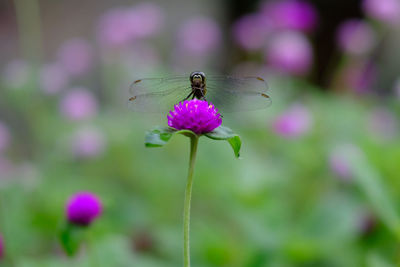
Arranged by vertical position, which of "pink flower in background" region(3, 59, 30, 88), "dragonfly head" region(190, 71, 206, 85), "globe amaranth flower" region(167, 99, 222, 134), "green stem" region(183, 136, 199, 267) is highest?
"pink flower in background" region(3, 59, 30, 88)

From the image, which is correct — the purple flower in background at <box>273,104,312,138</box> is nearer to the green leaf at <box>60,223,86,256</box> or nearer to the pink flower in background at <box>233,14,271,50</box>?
the pink flower in background at <box>233,14,271,50</box>

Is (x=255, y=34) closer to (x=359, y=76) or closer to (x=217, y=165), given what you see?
(x=359, y=76)

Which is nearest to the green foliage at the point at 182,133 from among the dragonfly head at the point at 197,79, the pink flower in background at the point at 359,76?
the dragonfly head at the point at 197,79

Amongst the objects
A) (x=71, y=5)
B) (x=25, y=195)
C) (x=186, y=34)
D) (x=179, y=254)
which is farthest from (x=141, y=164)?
(x=71, y=5)

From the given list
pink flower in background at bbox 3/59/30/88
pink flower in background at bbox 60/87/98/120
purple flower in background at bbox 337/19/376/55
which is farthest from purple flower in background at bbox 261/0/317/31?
pink flower in background at bbox 3/59/30/88

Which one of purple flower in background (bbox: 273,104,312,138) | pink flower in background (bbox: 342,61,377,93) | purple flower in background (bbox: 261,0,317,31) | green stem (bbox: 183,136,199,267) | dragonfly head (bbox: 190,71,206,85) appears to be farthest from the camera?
pink flower in background (bbox: 342,61,377,93)

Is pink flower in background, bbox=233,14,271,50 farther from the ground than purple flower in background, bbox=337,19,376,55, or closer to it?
farther from the ground

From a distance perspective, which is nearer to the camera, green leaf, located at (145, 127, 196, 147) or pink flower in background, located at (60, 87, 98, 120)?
green leaf, located at (145, 127, 196, 147)

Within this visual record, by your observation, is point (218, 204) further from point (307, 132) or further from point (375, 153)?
point (375, 153)

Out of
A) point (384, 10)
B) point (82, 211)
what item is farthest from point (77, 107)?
point (384, 10)

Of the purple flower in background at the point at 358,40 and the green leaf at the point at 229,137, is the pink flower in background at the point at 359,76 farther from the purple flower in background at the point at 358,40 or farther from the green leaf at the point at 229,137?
the green leaf at the point at 229,137
